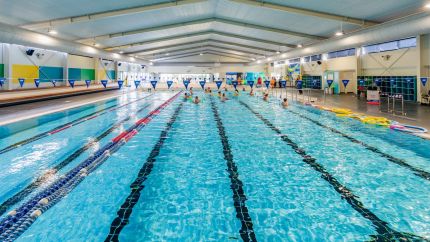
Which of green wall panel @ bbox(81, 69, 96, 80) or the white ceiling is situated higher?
the white ceiling

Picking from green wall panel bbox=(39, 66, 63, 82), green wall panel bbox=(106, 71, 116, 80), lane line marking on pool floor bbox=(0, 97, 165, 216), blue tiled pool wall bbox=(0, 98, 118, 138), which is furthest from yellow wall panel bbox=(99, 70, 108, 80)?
lane line marking on pool floor bbox=(0, 97, 165, 216)

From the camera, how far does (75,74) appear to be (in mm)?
18672

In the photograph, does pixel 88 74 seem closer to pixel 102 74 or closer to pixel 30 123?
pixel 102 74

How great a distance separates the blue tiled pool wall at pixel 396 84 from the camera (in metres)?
10.7

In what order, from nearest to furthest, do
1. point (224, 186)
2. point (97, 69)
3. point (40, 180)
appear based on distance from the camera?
point (224, 186) → point (40, 180) → point (97, 69)

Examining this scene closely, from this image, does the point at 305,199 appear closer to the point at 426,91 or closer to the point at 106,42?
the point at 426,91

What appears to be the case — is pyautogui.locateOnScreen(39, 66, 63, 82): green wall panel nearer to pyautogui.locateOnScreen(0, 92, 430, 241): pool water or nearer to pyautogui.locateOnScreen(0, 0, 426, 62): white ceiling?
pyautogui.locateOnScreen(0, 0, 426, 62): white ceiling

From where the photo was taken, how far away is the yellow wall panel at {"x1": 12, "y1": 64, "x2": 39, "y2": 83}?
13.2 meters

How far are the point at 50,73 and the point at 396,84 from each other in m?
17.6

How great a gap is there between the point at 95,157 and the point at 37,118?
12.8ft

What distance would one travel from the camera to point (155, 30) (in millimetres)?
13859

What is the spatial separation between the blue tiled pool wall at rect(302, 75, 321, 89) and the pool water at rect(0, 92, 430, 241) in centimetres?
1443

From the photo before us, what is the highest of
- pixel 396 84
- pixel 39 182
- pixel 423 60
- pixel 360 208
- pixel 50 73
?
pixel 50 73

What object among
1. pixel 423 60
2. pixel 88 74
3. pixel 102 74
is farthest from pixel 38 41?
pixel 423 60
